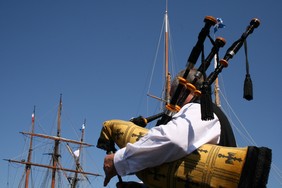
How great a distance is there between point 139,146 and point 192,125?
35 centimetres

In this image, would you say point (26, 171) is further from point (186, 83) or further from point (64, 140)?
point (186, 83)

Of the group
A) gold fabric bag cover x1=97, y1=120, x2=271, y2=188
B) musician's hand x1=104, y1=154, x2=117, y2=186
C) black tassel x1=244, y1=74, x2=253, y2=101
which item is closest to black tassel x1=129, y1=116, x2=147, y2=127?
musician's hand x1=104, y1=154, x2=117, y2=186

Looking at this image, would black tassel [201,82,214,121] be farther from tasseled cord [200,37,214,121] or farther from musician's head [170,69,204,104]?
musician's head [170,69,204,104]

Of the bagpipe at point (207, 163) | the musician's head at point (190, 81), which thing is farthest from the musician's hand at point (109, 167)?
the musician's head at point (190, 81)

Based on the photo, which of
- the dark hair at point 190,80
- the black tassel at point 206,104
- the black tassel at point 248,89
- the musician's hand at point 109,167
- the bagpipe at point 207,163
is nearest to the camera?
the bagpipe at point 207,163

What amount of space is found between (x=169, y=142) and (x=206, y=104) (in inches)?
14.2

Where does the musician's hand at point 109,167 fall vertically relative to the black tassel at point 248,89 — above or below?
below

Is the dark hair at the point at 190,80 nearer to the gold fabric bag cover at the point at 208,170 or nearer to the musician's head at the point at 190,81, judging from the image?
the musician's head at the point at 190,81

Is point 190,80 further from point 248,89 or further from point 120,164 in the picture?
point 120,164

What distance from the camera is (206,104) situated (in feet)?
8.02

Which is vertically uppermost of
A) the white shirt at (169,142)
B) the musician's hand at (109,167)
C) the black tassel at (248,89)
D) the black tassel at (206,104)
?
the black tassel at (248,89)

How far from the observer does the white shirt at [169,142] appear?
2324mm

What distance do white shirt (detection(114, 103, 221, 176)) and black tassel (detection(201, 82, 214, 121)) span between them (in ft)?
0.26

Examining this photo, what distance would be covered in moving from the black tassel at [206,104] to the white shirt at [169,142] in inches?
3.2
